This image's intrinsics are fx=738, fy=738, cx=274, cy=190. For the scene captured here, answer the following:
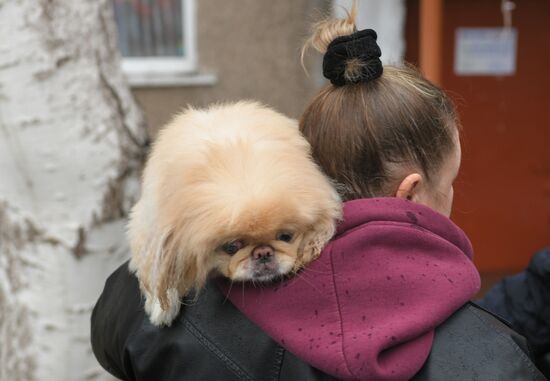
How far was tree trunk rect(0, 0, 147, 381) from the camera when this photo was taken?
7.45 ft

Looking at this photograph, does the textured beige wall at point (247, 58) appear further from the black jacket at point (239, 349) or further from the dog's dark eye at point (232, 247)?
the dog's dark eye at point (232, 247)

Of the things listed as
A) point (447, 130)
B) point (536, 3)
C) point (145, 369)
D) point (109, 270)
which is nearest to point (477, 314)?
point (447, 130)

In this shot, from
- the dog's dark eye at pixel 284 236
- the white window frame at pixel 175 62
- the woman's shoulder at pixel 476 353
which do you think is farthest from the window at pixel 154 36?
the woman's shoulder at pixel 476 353

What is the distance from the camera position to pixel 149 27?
6223 mm

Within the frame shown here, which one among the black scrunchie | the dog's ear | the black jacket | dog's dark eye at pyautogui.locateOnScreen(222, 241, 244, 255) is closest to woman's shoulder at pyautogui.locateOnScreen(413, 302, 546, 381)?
the black jacket

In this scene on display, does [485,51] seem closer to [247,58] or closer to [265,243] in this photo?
[247,58]

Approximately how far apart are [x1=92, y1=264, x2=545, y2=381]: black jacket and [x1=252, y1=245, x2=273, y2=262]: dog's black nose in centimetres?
13

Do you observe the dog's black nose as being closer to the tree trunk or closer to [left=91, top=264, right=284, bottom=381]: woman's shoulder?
[left=91, top=264, right=284, bottom=381]: woman's shoulder

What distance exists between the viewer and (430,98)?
1502 millimetres

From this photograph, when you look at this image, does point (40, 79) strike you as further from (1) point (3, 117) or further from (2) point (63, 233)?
(2) point (63, 233)

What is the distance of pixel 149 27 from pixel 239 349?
525 centimetres

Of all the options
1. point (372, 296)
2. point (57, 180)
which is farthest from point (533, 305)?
point (57, 180)

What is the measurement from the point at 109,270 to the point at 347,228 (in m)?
1.32

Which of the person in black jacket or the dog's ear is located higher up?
the dog's ear
